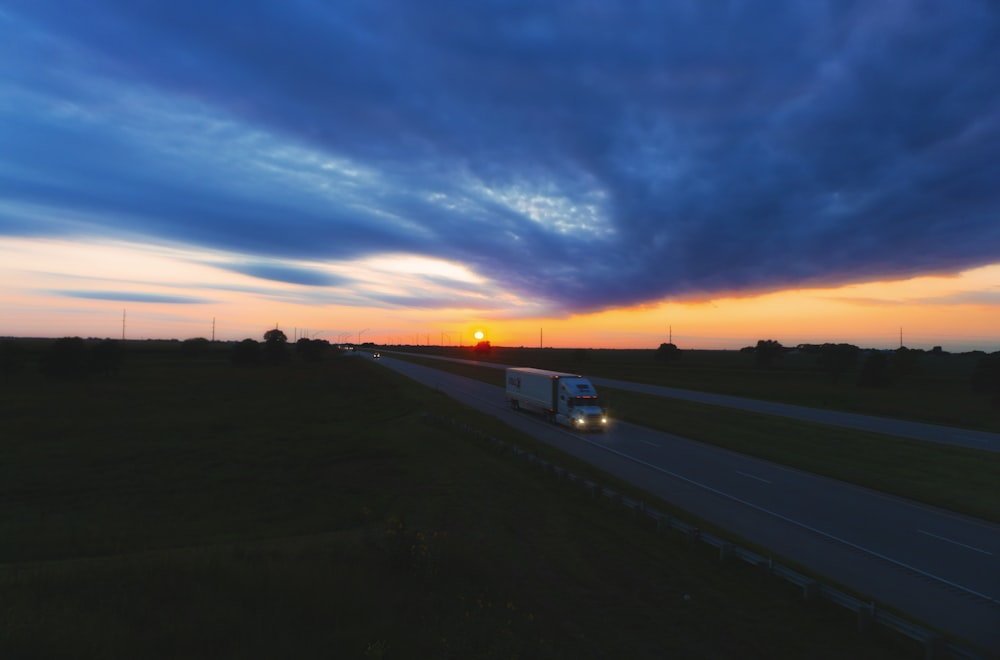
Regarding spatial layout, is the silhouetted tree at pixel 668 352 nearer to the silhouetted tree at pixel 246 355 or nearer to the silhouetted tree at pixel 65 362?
the silhouetted tree at pixel 246 355

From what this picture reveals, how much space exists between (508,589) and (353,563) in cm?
321

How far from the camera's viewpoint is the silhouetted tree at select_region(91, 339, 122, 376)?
95312mm

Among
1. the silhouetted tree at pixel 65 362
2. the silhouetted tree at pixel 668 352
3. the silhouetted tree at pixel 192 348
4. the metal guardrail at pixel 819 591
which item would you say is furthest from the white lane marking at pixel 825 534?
the silhouetted tree at pixel 192 348

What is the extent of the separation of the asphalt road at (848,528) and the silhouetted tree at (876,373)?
66.8 m

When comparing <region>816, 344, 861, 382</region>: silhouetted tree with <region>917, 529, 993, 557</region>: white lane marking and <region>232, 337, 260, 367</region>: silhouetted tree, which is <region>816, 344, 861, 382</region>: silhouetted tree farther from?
<region>232, 337, 260, 367</region>: silhouetted tree

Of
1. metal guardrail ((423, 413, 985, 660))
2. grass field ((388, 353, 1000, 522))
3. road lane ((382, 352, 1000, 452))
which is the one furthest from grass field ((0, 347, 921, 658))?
road lane ((382, 352, 1000, 452))

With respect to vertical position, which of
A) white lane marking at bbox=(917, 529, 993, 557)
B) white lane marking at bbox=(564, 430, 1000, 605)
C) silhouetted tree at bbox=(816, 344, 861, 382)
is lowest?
white lane marking at bbox=(917, 529, 993, 557)

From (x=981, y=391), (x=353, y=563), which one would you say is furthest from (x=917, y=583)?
(x=981, y=391)

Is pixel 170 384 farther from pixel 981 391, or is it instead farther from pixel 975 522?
pixel 981 391

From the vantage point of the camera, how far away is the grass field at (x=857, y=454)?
68.2 ft

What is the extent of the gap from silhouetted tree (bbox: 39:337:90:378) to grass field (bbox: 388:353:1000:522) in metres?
89.6

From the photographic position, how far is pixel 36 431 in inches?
1531

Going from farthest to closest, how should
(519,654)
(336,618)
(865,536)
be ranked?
1. (865,536)
2. (336,618)
3. (519,654)

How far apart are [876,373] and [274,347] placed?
413 ft
